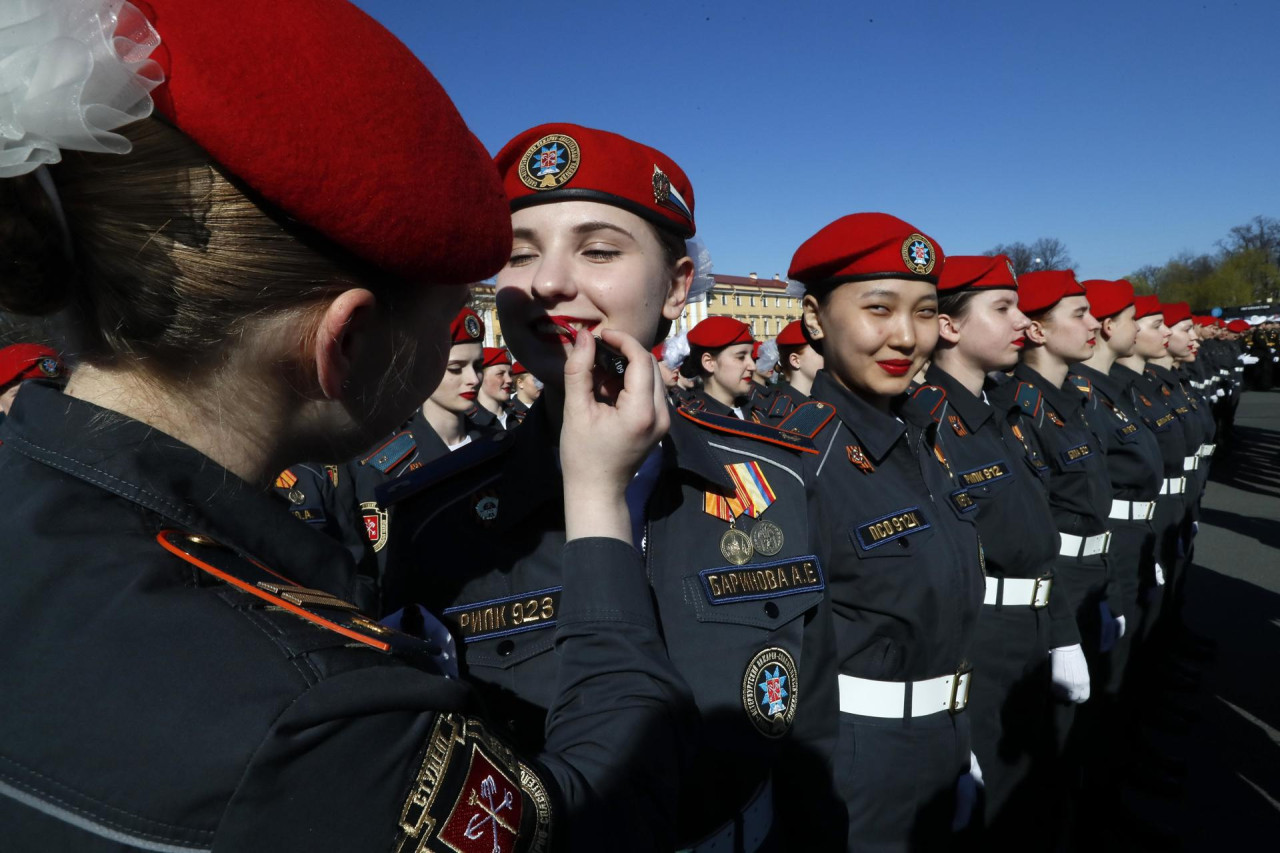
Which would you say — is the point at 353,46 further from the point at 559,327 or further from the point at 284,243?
the point at 559,327

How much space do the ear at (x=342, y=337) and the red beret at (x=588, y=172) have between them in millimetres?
914

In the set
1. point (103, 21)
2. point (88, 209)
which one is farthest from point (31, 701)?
point (103, 21)

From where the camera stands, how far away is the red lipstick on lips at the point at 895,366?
303 centimetres

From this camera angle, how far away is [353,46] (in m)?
0.91

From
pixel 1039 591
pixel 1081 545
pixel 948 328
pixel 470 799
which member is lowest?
pixel 1081 545

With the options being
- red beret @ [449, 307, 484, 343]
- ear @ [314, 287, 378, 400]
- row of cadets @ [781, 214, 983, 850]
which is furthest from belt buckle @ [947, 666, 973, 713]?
red beret @ [449, 307, 484, 343]

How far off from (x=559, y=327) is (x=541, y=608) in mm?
631

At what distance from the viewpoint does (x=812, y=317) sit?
3348mm

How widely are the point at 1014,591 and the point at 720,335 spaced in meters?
6.19

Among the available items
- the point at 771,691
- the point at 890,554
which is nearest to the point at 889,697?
the point at 890,554

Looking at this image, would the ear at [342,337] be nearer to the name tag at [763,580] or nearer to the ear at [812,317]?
the name tag at [763,580]

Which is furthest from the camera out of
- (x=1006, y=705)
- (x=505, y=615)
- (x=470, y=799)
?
(x=1006, y=705)

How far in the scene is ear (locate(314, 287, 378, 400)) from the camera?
0.97m

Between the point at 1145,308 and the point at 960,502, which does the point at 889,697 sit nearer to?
the point at 960,502
